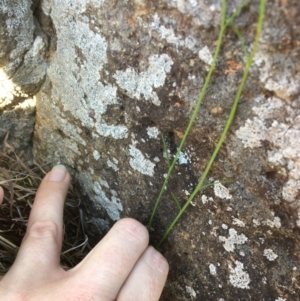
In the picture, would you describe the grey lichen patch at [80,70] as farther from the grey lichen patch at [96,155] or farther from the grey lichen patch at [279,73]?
the grey lichen patch at [279,73]

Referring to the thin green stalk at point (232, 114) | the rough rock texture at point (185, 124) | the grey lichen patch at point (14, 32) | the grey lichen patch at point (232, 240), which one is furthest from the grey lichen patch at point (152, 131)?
the grey lichen patch at point (14, 32)

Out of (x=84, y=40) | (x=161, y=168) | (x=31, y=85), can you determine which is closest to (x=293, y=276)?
(x=161, y=168)

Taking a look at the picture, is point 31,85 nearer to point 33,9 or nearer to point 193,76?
point 33,9

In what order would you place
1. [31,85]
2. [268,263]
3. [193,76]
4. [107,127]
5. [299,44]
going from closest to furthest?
[299,44], [193,76], [268,263], [107,127], [31,85]

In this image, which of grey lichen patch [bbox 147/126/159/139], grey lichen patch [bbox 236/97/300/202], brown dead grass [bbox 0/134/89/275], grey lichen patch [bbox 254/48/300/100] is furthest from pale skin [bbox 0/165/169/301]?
grey lichen patch [bbox 254/48/300/100]

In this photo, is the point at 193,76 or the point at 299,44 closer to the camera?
the point at 299,44
